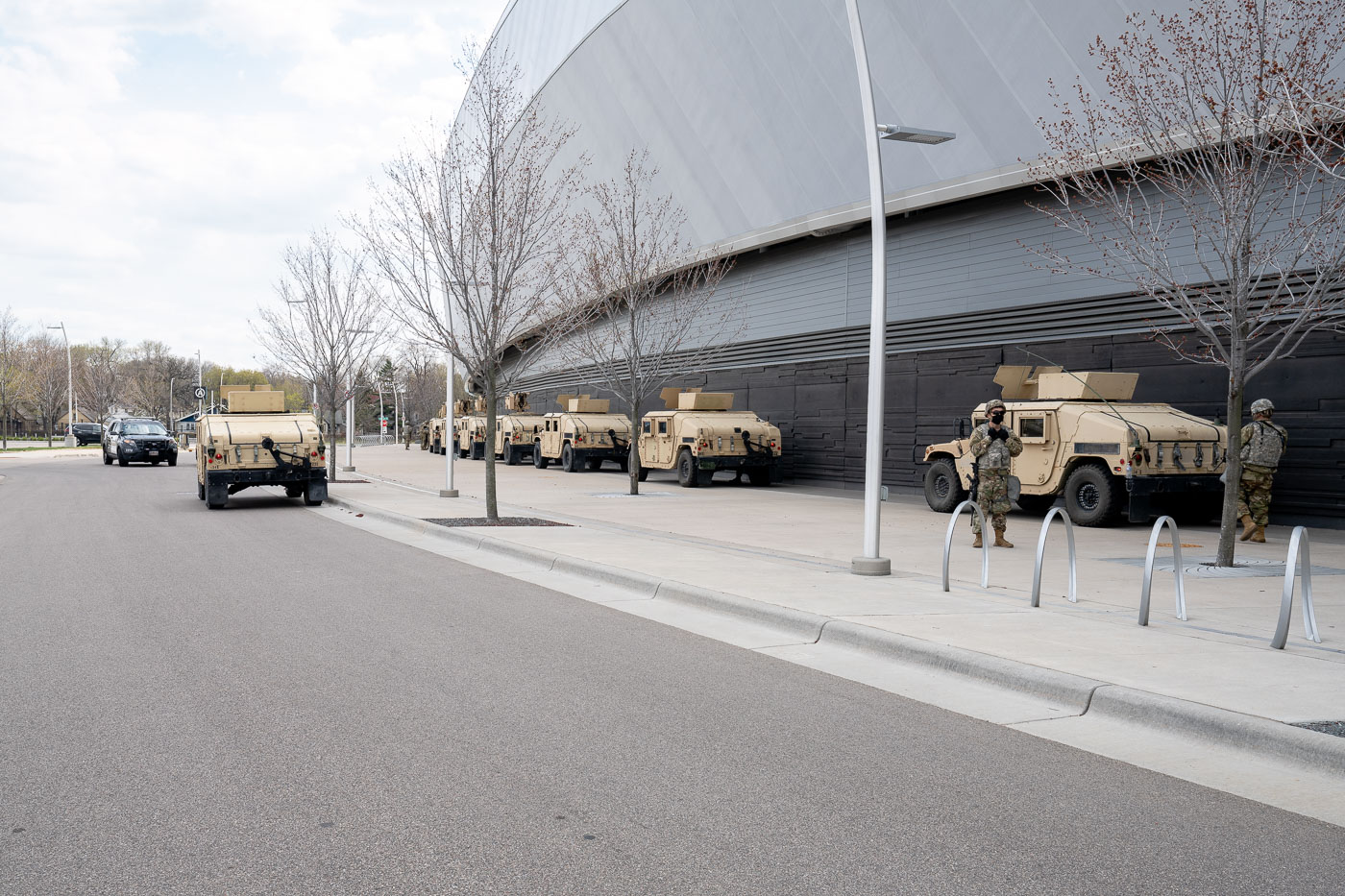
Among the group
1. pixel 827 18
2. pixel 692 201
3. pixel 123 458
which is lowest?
pixel 123 458

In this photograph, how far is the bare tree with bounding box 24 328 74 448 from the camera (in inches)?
2837

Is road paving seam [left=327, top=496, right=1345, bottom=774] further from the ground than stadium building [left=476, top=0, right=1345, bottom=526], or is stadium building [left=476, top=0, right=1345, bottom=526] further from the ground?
stadium building [left=476, top=0, right=1345, bottom=526]

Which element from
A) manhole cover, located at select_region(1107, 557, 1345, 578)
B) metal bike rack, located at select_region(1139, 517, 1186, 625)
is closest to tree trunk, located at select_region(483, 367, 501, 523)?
manhole cover, located at select_region(1107, 557, 1345, 578)

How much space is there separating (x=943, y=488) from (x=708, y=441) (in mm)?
8180

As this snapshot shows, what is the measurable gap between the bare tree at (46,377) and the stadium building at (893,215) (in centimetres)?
5160

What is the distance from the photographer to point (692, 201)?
1280 inches

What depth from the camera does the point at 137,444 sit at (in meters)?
40.8

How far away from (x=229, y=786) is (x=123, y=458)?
4024cm

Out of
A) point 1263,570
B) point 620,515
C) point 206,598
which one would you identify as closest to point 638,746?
point 206,598

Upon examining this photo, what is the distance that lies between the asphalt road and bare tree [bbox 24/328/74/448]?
6852 cm

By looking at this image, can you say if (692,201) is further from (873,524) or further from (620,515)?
(873,524)

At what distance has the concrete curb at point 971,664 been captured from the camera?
650cm

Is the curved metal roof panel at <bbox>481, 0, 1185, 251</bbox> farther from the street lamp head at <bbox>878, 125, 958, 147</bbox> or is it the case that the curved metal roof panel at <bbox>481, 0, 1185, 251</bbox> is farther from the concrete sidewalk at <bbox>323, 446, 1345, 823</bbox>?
the street lamp head at <bbox>878, 125, 958, 147</bbox>

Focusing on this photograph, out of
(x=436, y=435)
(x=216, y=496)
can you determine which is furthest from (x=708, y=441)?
(x=436, y=435)
